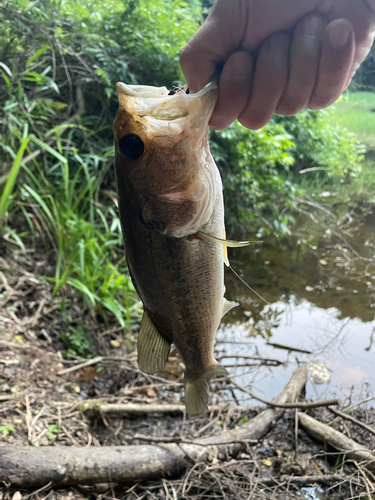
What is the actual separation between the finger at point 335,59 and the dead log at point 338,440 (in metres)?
2.02

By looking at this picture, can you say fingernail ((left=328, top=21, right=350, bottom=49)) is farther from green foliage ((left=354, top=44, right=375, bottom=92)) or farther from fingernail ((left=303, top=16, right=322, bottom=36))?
green foliage ((left=354, top=44, right=375, bottom=92))

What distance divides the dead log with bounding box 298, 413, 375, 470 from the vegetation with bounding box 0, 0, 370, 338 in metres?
1.70

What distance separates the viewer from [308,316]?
3.90 metres

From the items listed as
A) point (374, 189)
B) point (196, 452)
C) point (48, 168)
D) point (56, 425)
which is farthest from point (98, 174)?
point (374, 189)

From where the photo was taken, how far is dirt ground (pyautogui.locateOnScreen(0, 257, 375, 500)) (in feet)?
6.65

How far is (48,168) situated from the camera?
3910 mm

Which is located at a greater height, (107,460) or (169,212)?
(169,212)

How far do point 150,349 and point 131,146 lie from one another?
0.74 metres

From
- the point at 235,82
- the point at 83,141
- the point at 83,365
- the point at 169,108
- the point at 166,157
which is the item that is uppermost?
the point at 83,141

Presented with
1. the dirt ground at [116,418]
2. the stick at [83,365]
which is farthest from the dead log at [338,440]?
the stick at [83,365]

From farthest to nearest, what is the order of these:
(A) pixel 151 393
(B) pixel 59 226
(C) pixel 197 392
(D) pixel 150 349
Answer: (B) pixel 59 226, (A) pixel 151 393, (C) pixel 197 392, (D) pixel 150 349

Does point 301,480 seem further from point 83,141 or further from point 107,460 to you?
point 83,141

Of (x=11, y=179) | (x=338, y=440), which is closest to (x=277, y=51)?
(x=338, y=440)

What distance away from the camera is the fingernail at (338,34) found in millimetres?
987
